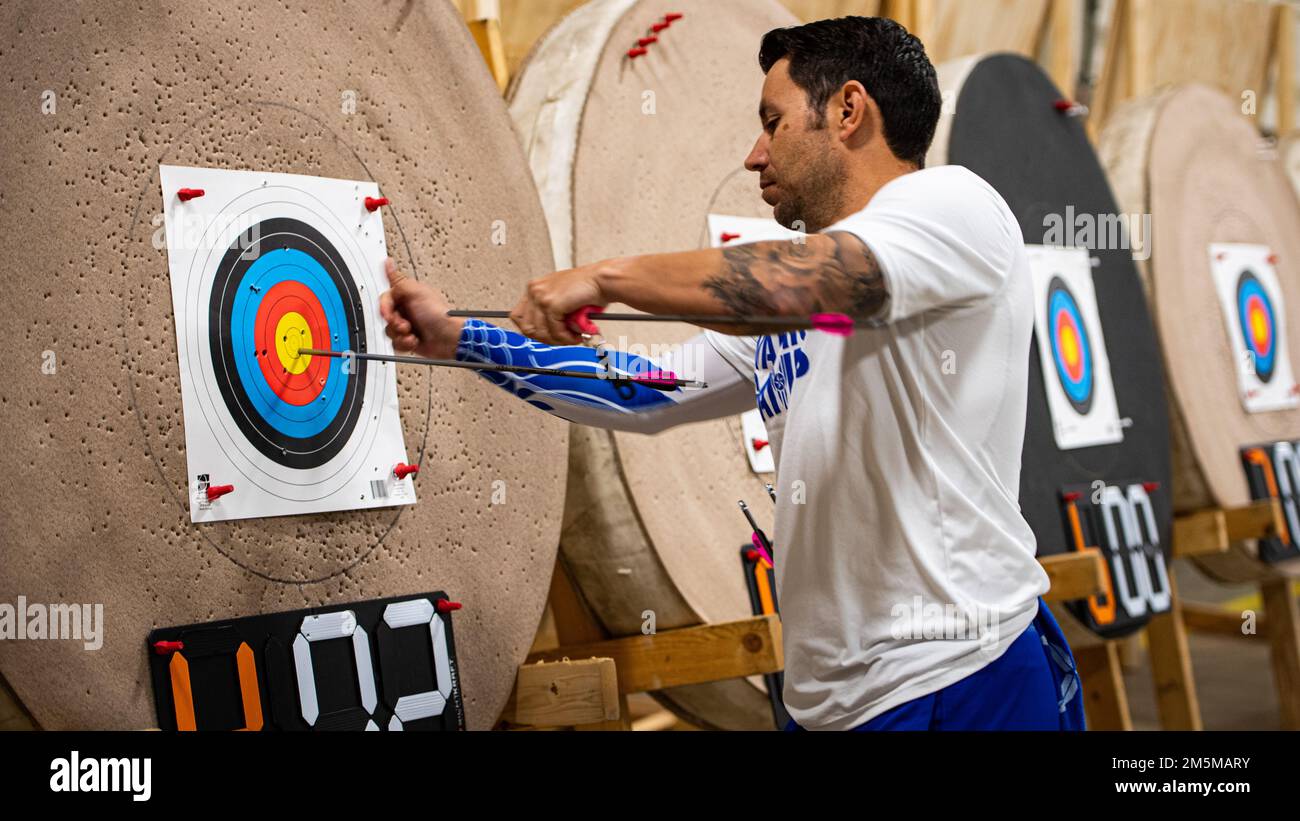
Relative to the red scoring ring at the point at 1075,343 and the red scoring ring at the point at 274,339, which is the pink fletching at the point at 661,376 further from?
the red scoring ring at the point at 1075,343

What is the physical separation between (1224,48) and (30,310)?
3.58 m

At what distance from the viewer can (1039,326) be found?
8.15ft

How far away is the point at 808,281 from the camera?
3.26 feet

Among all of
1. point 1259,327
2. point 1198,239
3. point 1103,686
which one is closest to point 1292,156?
point 1259,327

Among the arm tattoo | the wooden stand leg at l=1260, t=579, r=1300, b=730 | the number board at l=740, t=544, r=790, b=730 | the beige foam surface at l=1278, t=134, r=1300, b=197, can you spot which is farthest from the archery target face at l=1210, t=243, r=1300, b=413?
the arm tattoo

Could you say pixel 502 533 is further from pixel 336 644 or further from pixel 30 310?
pixel 30 310

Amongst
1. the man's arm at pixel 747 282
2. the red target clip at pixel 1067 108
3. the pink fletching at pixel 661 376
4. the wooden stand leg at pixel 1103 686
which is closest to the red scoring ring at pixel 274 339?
the pink fletching at pixel 661 376

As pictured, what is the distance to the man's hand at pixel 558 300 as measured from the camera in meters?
1.04

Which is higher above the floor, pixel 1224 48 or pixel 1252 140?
pixel 1224 48

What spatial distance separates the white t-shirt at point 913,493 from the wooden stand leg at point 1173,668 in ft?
5.72
